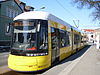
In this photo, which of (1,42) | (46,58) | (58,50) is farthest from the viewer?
(1,42)

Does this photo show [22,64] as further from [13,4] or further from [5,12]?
[13,4]

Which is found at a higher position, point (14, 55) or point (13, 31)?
point (13, 31)

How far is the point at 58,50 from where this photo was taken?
11688 mm

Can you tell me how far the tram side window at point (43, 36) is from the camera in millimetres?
9031

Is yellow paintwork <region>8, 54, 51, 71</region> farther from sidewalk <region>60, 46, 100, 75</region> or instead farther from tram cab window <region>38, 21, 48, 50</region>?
sidewalk <region>60, 46, 100, 75</region>

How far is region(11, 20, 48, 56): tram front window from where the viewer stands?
878 cm

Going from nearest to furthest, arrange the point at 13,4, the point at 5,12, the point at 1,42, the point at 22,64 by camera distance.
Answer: the point at 22,64 < the point at 1,42 < the point at 5,12 < the point at 13,4

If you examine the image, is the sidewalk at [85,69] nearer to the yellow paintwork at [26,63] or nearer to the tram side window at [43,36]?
the yellow paintwork at [26,63]

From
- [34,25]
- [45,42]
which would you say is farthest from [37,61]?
[34,25]

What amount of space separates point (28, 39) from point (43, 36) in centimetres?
86

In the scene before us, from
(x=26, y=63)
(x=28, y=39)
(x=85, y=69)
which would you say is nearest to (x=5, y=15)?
(x=28, y=39)

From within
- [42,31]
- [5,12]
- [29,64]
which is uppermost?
[5,12]

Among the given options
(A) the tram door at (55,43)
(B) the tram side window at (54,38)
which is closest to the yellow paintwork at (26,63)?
(A) the tram door at (55,43)

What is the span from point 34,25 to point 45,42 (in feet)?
3.56
